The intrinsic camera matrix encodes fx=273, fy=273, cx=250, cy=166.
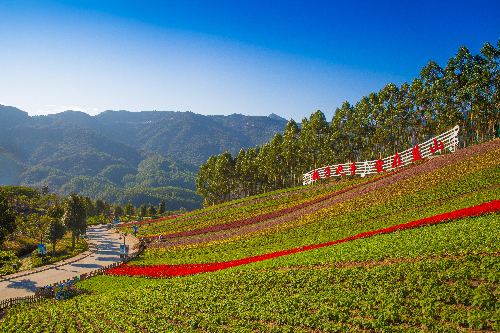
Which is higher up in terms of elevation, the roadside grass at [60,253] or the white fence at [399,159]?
the white fence at [399,159]

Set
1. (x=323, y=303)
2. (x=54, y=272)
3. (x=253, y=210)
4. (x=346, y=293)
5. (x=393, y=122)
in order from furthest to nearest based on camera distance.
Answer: (x=393, y=122) → (x=253, y=210) → (x=54, y=272) → (x=346, y=293) → (x=323, y=303)

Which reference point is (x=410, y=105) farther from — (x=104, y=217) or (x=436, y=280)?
A: (x=104, y=217)

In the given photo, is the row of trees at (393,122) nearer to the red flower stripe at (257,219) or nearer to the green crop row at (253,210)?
the green crop row at (253,210)

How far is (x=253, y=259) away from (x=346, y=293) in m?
13.9

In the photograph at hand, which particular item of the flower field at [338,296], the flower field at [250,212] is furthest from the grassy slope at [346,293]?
the flower field at [250,212]

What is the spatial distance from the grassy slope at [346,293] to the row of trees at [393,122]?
2882cm

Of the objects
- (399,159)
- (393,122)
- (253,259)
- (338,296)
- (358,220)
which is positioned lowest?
(253,259)

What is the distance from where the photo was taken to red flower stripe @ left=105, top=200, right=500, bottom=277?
73.0 feet

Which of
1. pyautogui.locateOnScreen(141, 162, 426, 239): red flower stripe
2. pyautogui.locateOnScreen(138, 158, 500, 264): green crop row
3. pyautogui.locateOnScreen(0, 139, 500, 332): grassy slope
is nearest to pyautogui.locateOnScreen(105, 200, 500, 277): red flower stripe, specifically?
pyautogui.locateOnScreen(0, 139, 500, 332): grassy slope

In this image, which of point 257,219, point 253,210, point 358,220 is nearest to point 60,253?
point 253,210

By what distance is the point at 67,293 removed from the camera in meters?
28.4

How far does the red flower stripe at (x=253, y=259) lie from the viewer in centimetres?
2224

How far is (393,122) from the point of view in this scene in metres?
59.2

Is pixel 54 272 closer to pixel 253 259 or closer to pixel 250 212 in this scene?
pixel 253 259
